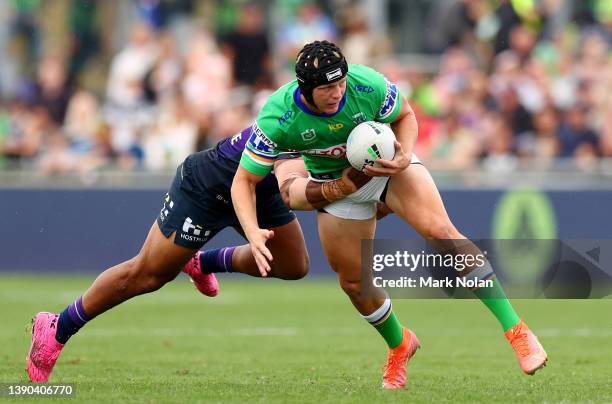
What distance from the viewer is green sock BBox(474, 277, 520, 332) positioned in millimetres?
8484

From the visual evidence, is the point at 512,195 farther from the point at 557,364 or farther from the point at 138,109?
the point at 557,364

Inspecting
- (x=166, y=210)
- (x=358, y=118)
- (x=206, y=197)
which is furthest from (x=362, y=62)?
(x=358, y=118)

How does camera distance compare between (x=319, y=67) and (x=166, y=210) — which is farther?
(x=166, y=210)

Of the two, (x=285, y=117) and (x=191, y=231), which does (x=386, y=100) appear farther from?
(x=191, y=231)

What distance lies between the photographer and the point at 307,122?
845 cm

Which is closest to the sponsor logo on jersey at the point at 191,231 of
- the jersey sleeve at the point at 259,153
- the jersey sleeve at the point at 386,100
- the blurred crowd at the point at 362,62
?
the jersey sleeve at the point at 259,153

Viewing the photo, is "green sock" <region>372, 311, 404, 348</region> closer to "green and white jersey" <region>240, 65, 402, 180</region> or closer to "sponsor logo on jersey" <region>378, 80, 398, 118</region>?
"green and white jersey" <region>240, 65, 402, 180</region>

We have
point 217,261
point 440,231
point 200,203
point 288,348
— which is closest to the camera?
point 440,231

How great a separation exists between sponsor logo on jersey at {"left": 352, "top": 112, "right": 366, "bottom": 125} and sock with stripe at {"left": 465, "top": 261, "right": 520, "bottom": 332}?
1210mm

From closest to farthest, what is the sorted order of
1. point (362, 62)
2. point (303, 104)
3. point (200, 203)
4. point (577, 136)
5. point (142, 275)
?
point (303, 104) → point (142, 275) → point (200, 203) → point (577, 136) → point (362, 62)

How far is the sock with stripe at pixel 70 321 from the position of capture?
365 inches

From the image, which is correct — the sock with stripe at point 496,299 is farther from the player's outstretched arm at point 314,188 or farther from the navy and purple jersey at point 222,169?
the navy and purple jersey at point 222,169

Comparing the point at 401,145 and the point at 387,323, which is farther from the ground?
the point at 401,145

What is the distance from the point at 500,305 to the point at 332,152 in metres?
1.46
